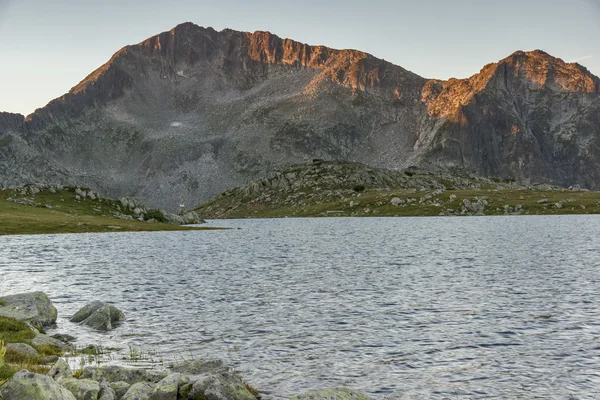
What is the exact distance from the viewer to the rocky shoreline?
13658mm

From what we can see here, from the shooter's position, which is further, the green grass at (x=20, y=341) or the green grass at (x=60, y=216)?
the green grass at (x=60, y=216)

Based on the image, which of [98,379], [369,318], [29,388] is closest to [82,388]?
[98,379]

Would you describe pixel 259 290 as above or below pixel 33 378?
below

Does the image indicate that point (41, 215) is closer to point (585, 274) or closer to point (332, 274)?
point (332, 274)

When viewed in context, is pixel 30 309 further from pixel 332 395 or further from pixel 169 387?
pixel 332 395

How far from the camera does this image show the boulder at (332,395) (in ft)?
56.6

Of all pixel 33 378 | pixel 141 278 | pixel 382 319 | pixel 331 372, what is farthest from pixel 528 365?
pixel 141 278

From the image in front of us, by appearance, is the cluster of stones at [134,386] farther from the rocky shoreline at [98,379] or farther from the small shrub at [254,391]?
the small shrub at [254,391]

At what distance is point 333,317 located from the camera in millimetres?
35062

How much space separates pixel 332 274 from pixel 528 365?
3644cm

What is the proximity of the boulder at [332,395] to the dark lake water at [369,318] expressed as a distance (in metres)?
2.62

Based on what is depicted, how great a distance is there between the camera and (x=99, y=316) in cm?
3491

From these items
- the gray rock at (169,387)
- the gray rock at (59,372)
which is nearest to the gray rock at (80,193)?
the gray rock at (59,372)

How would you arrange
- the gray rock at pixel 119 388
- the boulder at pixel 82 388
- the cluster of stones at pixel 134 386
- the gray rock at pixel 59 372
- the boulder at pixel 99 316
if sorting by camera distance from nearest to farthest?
the boulder at pixel 82 388 → the cluster of stones at pixel 134 386 → the gray rock at pixel 119 388 → the gray rock at pixel 59 372 → the boulder at pixel 99 316
